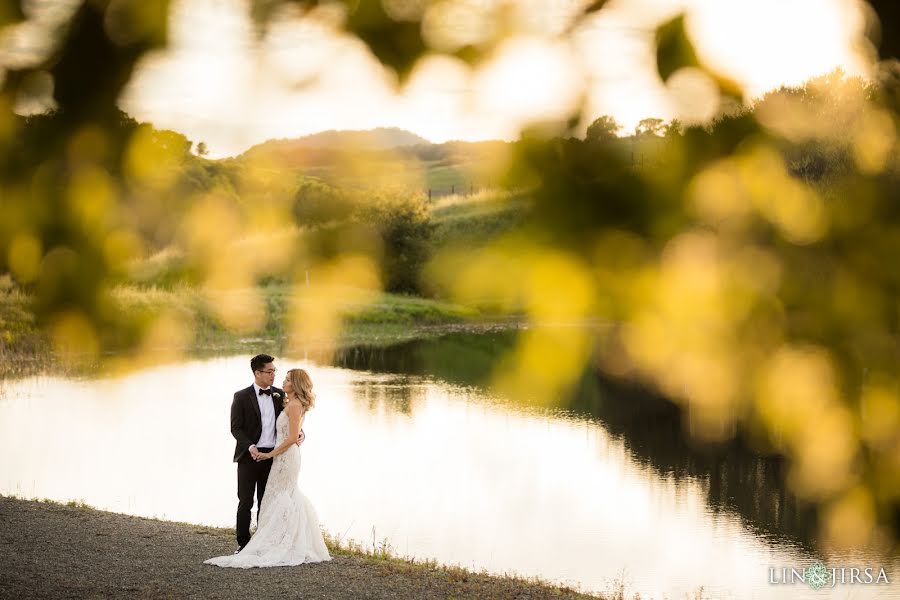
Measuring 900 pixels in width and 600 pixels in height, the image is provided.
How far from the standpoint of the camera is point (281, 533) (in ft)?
31.0

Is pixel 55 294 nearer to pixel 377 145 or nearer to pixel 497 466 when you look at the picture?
pixel 377 145

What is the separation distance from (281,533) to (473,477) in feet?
37.1

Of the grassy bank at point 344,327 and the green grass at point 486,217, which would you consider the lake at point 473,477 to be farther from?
the green grass at point 486,217

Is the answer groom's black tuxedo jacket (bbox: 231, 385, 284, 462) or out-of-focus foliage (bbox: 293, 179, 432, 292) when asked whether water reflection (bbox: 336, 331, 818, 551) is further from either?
out-of-focus foliage (bbox: 293, 179, 432, 292)

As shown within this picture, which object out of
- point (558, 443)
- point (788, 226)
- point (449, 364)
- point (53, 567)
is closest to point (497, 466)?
point (558, 443)

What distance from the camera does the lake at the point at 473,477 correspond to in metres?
15.2

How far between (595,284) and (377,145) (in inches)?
35.6

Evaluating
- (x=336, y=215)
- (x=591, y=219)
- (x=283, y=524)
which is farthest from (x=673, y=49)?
(x=283, y=524)

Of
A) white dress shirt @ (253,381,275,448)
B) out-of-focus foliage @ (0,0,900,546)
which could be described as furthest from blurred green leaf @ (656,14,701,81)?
white dress shirt @ (253,381,275,448)

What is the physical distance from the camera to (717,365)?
4.09 m

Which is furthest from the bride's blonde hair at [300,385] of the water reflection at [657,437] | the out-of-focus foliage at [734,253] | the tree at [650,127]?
the water reflection at [657,437]

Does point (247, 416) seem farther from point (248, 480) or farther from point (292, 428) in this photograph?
point (248, 480)

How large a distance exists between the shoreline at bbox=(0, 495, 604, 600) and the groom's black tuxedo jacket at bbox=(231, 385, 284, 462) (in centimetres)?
117

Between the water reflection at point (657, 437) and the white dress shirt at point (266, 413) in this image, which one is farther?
the water reflection at point (657, 437)
